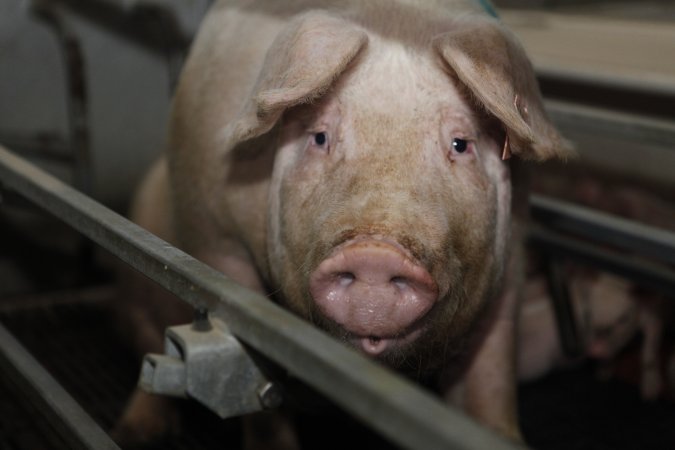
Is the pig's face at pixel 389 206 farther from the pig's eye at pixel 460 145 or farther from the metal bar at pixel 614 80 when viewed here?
the metal bar at pixel 614 80

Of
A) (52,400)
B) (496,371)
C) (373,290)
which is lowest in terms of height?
(496,371)

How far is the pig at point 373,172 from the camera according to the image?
1533 mm

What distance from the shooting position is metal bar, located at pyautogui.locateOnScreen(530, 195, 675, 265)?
251 cm

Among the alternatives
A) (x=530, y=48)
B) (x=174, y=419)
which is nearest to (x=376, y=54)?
(x=174, y=419)

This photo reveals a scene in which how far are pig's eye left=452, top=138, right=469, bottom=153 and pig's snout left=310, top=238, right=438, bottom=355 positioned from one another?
15.3 inches

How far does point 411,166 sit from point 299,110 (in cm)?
33

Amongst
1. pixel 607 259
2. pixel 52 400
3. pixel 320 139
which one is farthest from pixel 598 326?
pixel 52 400

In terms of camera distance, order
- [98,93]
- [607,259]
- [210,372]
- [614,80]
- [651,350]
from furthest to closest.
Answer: [98,93] → [651,350] → [607,259] → [614,80] → [210,372]

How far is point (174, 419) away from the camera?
260 centimetres

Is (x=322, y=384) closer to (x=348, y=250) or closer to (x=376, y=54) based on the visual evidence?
(x=348, y=250)

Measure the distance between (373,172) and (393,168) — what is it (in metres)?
0.04

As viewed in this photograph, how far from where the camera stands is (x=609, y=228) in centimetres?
264

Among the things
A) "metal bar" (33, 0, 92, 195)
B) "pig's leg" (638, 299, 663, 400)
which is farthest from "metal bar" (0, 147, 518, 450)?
"pig's leg" (638, 299, 663, 400)

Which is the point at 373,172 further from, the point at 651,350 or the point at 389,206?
the point at 651,350
